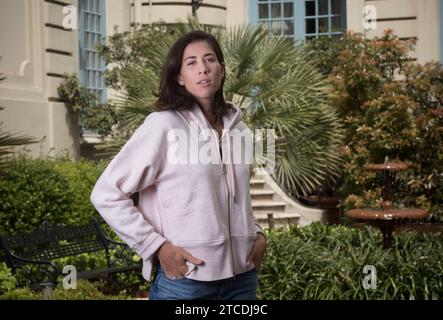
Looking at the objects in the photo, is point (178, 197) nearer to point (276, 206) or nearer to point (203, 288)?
point (203, 288)

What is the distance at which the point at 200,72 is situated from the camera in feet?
8.18

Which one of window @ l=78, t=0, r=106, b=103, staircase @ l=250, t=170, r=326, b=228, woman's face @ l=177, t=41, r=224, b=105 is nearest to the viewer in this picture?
woman's face @ l=177, t=41, r=224, b=105

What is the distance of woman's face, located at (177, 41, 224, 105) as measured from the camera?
2.50 metres

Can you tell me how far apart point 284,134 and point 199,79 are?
8290 millimetres

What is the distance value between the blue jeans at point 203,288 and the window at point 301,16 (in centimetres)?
1165

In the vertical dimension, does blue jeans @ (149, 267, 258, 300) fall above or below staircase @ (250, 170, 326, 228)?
above

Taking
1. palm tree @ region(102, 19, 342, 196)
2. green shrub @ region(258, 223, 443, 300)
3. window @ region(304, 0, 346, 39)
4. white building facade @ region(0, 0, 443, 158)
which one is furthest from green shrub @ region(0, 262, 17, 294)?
window @ region(304, 0, 346, 39)

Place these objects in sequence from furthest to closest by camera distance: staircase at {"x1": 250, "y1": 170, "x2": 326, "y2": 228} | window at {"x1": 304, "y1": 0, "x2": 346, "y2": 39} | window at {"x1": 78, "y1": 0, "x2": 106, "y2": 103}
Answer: window at {"x1": 304, "y1": 0, "x2": 346, "y2": 39} < window at {"x1": 78, "y1": 0, "x2": 106, "y2": 103} < staircase at {"x1": 250, "y1": 170, "x2": 326, "y2": 228}

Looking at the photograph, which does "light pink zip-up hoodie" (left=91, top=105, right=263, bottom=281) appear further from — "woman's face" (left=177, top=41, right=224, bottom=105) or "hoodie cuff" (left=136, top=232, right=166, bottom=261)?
"woman's face" (left=177, top=41, right=224, bottom=105)

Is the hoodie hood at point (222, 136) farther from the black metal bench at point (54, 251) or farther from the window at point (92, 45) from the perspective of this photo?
the window at point (92, 45)

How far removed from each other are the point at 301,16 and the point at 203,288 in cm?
1227

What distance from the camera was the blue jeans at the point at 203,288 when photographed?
2.40 metres
